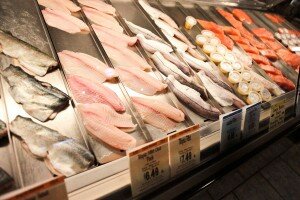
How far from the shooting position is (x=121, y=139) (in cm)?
209

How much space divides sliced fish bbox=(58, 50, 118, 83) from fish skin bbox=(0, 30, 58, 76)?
155 mm

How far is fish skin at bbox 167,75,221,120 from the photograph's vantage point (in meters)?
2.59

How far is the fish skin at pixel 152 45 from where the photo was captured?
305 centimetres

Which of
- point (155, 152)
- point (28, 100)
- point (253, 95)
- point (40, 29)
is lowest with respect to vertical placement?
point (253, 95)

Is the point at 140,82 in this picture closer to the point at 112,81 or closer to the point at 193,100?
the point at 112,81

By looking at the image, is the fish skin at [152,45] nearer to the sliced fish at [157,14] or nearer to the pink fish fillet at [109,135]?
the sliced fish at [157,14]

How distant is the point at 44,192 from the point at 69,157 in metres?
0.47

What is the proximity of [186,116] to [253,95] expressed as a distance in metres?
0.97

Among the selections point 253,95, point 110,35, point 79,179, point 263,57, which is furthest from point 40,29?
point 263,57

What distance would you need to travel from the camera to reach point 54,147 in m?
1.82

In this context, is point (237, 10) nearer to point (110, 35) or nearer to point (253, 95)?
point (253, 95)

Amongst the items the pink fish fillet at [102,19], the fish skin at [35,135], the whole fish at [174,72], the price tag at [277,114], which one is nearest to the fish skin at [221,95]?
the whole fish at [174,72]

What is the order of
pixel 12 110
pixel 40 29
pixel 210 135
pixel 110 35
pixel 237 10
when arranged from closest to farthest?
pixel 12 110, pixel 210 135, pixel 40 29, pixel 110 35, pixel 237 10

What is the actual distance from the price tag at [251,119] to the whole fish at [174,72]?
565 millimetres
